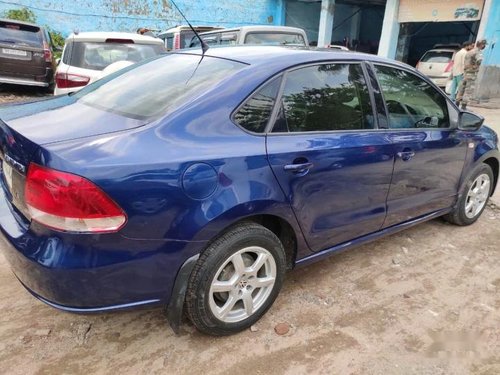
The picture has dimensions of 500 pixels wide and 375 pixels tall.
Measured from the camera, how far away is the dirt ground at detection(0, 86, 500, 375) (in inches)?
92.7

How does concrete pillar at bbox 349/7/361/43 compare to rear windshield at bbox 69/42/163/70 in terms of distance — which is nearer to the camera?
rear windshield at bbox 69/42/163/70

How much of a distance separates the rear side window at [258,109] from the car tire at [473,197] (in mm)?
2432

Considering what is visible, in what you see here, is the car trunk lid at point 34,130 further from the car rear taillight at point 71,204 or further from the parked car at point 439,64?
the parked car at point 439,64

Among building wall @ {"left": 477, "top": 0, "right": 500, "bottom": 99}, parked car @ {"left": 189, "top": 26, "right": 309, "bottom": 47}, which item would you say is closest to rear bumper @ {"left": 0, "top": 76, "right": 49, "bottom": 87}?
parked car @ {"left": 189, "top": 26, "right": 309, "bottom": 47}

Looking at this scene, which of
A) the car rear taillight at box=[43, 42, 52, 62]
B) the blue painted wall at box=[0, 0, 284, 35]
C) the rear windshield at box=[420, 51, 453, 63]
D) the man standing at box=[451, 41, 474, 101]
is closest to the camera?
the car rear taillight at box=[43, 42, 52, 62]

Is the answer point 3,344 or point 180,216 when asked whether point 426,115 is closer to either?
point 180,216

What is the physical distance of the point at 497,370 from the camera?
241cm

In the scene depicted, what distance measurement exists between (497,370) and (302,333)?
110cm

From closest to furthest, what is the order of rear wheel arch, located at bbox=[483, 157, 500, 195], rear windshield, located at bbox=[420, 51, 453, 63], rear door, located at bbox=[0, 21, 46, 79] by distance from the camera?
rear wheel arch, located at bbox=[483, 157, 500, 195], rear door, located at bbox=[0, 21, 46, 79], rear windshield, located at bbox=[420, 51, 453, 63]

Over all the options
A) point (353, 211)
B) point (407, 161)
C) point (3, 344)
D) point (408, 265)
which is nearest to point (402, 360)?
point (353, 211)

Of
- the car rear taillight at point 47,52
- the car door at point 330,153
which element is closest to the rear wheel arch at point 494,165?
the car door at point 330,153

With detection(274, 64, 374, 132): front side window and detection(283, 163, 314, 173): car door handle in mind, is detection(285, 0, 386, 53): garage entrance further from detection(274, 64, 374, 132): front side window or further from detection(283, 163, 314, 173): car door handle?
detection(283, 163, 314, 173): car door handle

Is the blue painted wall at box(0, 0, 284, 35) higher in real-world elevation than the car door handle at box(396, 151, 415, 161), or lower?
higher

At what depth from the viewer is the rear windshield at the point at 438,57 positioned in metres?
14.6
